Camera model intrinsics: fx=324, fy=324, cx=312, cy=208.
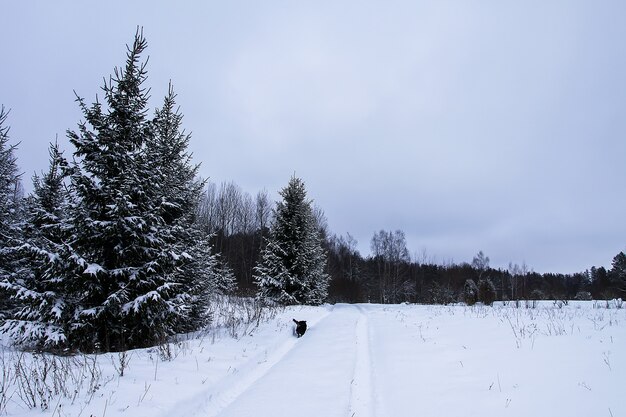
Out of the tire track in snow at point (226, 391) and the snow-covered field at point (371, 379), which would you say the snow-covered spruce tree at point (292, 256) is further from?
the tire track in snow at point (226, 391)

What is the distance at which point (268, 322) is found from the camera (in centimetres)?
1269

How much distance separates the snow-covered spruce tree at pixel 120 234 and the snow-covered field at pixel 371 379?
135cm

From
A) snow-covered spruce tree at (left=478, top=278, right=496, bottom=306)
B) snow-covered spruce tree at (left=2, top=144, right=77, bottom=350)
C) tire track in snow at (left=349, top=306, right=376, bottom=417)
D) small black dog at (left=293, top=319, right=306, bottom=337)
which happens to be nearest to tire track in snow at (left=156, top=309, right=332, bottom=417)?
tire track in snow at (left=349, top=306, right=376, bottom=417)

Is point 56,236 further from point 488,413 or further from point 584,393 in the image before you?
point 584,393

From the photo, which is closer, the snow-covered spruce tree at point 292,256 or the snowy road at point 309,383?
the snowy road at point 309,383

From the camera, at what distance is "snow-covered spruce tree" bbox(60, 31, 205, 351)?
314 inches

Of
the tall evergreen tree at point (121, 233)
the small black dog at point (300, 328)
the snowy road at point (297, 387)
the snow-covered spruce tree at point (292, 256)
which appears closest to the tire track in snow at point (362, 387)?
the snowy road at point (297, 387)

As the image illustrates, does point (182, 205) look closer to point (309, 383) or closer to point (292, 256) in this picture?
point (309, 383)

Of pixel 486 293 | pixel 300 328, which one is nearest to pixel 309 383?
pixel 300 328

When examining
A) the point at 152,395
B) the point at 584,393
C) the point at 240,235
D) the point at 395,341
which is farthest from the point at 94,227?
the point at 240,235

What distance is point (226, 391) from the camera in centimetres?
547

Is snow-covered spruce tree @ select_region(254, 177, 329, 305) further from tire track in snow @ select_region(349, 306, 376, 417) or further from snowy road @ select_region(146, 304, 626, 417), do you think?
tire track in snow @ select_region(349, 306, 376, 417)

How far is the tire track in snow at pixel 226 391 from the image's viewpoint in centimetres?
456

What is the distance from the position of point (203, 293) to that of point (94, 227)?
576 centimetres
